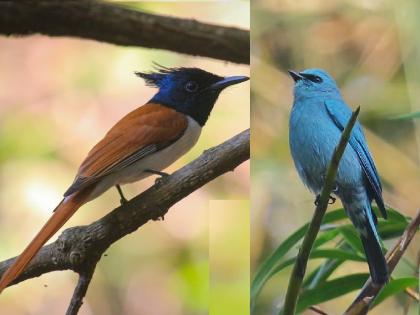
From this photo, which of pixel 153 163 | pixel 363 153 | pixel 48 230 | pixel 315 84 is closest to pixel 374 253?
pixel 363 153

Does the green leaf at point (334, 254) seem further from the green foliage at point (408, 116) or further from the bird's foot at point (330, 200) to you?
the green foliage at point (408, 116)

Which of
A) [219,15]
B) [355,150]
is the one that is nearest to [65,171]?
[219,15]

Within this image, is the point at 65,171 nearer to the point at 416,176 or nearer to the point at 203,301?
the point at 203,301

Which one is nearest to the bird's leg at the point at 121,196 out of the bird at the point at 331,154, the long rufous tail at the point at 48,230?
the long rufous tail at the point at 48,230

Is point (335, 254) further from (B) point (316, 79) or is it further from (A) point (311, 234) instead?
(B) point (316, 79)

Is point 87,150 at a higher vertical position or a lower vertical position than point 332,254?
higher

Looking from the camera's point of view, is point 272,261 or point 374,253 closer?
point 374,253
